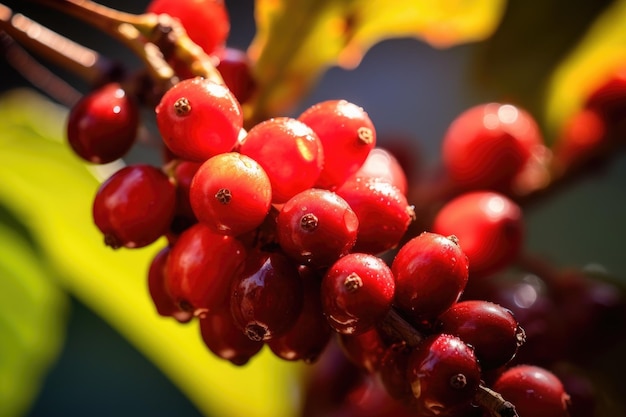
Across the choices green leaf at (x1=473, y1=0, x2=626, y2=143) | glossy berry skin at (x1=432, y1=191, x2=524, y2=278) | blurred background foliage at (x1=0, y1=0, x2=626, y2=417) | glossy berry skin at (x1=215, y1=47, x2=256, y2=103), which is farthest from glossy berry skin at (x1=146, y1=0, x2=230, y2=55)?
green leaf at (x1=473, y1=0, x2=626, y2=143)

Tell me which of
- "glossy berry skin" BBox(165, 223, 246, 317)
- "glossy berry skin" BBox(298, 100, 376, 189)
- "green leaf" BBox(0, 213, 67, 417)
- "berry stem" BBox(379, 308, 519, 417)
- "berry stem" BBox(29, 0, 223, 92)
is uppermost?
"glossy berry skin" BBox(298, 100, 376, 189)

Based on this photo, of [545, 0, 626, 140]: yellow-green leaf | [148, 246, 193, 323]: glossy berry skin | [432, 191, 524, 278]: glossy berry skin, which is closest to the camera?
[148, 246, 193, 323]: glossy berry skin

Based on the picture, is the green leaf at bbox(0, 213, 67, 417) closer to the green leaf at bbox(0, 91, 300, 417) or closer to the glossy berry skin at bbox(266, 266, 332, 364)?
the green leaf at bbox(0, 91, 300, 417)

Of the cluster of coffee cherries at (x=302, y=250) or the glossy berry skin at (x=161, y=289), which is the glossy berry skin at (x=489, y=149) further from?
the glossy berry skin at (x=161, y=289)

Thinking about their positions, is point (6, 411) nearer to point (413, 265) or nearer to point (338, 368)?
point (338, 368)

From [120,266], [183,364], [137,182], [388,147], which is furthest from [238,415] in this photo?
[137,182]

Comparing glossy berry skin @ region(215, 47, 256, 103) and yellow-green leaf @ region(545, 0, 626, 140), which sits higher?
yellow-green leaf @ region(545, 0, 626, 140)

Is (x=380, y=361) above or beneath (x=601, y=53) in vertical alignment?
beneath

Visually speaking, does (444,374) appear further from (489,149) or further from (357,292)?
(489,149)
